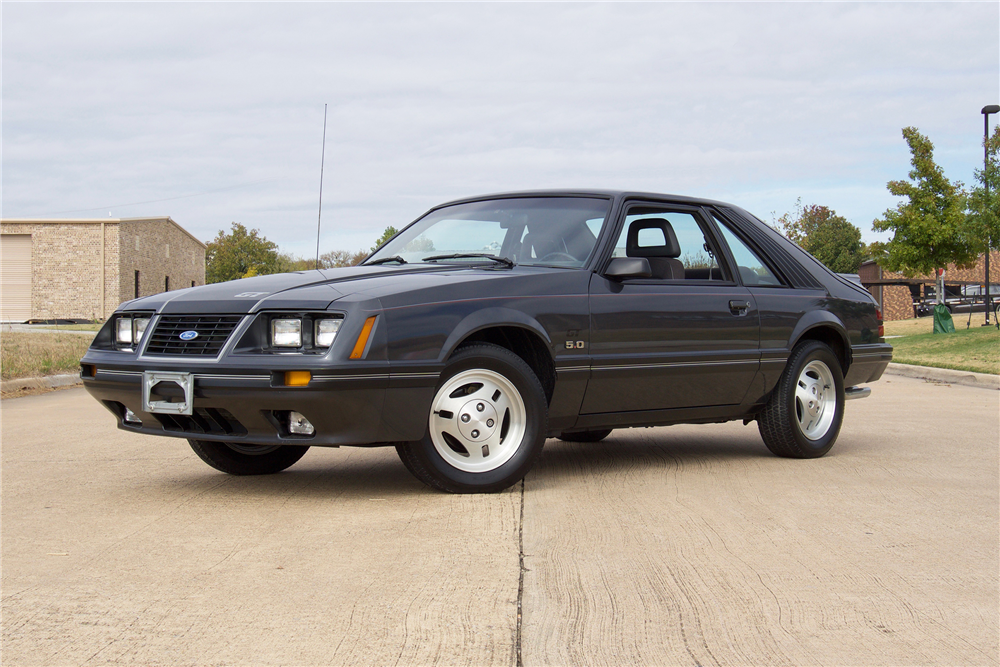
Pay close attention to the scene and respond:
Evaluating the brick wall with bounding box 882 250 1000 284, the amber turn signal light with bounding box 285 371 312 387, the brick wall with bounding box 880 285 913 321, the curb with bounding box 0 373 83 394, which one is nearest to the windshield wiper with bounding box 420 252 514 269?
the amber turn signal light with bounding box 285 371 312 387

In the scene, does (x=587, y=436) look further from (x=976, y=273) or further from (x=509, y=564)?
(x=976, y=273)

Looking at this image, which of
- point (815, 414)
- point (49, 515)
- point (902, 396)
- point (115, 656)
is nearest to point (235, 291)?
point (49, 515)

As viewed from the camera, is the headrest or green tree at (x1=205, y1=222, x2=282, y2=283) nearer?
the headrest

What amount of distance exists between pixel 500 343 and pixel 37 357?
12.4 metres

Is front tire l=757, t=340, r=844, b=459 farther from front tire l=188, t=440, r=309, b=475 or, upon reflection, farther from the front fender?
front tire l=188, t=440, r=309, b=475

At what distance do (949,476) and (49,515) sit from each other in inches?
196

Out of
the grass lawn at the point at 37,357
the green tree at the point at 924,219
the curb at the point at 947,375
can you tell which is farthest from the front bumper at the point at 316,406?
the green tree at the point at 924,219

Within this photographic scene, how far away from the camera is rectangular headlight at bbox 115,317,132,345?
5430 mm

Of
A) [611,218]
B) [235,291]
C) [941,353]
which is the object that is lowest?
[941,353]

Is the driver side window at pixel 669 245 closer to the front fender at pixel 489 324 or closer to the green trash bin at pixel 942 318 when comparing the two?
the front fender at pixel 489 324

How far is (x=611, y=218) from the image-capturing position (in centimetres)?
602

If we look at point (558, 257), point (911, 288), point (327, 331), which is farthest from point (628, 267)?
point (911, 288)

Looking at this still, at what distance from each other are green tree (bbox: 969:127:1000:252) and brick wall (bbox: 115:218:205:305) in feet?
120

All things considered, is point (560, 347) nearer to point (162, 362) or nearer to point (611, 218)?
point (611, 218)
